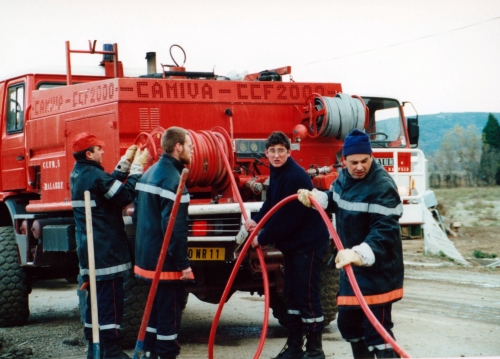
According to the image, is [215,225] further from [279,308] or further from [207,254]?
[279,308]

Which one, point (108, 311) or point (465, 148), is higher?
point (465, 148)

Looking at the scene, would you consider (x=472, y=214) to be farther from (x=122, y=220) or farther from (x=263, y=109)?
(x=122, y=220)

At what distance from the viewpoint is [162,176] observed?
237 inches

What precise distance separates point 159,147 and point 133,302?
149 cm

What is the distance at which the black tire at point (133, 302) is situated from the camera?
739 cm

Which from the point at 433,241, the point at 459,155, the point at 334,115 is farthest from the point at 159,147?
the point at 459,155

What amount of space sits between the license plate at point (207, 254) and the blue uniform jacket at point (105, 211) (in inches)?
26.3

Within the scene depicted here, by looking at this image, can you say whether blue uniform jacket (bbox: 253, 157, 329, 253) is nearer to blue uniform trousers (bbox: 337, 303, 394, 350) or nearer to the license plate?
the license plate

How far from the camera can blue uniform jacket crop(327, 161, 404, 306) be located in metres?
5.09

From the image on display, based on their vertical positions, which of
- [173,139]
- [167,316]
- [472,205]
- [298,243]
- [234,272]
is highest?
[173,139]

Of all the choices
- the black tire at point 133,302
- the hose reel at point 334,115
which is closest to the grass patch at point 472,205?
the hose reel at point 334,115

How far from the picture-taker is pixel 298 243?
644 cm

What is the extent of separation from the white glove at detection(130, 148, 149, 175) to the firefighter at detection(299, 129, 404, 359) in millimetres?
1957

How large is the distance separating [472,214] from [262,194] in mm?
17081
